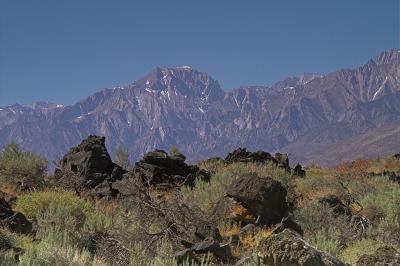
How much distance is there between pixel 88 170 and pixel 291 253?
14.5 meters

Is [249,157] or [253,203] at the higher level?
[249,157]

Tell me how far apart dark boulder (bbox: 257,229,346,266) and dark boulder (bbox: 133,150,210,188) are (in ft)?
39.0

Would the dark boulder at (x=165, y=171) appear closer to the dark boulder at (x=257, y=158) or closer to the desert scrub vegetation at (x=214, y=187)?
the desert scrub vegetation at (x=214, y=187)

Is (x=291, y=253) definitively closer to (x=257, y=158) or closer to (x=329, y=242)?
Answer: (x=329, y=242)

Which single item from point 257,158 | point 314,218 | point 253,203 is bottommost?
point 314,218

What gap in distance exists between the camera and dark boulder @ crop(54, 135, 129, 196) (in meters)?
17.7

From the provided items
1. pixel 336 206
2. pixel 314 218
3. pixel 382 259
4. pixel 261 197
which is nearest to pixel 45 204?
pixel 261 197

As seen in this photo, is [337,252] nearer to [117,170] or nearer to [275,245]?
[275,245]

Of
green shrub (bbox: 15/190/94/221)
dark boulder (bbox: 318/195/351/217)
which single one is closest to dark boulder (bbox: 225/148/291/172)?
dark boulder (bbox: 318/195/351/217)

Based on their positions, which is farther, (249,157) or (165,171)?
(249,157)

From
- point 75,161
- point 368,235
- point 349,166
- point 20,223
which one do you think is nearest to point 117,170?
point 75,161

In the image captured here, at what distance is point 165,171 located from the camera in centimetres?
1988

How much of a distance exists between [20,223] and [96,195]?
17.6ft

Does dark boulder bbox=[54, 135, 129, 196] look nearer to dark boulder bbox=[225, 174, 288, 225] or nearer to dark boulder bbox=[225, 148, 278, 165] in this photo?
dark boulder bbox=[225, 174, 288, 225]
